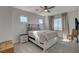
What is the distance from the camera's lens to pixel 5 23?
Answer: 4.55 ft

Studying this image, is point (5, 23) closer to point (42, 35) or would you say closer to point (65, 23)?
point (42, 35)

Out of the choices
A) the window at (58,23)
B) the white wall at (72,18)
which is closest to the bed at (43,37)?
the window at (58,23)

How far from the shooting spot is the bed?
1.48 meters

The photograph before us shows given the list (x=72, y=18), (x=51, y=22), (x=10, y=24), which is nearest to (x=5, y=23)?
Answer: (x=10, y=24)

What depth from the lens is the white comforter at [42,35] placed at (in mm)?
1497

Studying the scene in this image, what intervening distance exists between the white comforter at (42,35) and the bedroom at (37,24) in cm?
4

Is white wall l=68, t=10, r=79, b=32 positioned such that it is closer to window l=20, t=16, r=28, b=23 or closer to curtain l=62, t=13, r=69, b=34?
curtain l=62, t=13, r=69, b=34

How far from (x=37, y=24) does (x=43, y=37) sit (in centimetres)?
28

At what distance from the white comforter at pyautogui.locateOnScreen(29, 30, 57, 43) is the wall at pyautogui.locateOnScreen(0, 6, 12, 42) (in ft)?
1.41

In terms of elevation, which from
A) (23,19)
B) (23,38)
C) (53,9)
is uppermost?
(53,9)

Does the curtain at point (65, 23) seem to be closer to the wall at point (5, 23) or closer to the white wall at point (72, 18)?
the white wall at point (72, 18)

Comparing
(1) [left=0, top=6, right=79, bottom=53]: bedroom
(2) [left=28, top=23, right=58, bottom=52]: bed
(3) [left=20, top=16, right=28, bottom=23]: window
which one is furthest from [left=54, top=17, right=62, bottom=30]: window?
(3) [left=20, top=16, right=28, bottom=23]: window
